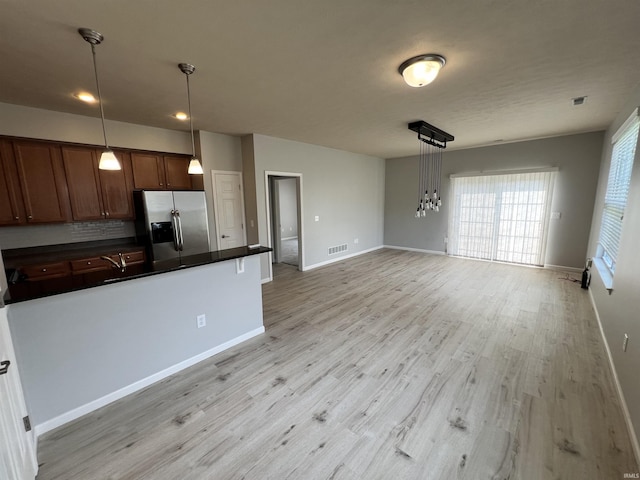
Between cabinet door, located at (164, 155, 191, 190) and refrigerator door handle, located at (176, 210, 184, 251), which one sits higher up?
cabinet door, located at (164, 155, 191, 190)

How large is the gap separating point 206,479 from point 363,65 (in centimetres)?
317

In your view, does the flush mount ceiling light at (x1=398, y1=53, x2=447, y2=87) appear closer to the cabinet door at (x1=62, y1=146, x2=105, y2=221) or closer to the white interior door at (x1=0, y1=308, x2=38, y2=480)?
the white interior door at (x1=0, y1=308, x2=38, y2=480)

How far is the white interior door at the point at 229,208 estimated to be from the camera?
4.58 meters

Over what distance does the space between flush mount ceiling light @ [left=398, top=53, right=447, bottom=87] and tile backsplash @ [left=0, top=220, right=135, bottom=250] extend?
14.6 feet

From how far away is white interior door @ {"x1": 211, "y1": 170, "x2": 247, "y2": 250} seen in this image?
4578mm

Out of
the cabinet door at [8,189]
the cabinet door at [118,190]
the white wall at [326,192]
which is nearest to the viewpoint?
the cabinet door at [8,189]

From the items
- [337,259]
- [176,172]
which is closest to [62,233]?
[176,172]

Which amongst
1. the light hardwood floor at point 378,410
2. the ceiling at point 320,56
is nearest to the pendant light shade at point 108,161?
the ceiling at point 320,56

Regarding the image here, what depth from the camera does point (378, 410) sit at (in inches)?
78.5

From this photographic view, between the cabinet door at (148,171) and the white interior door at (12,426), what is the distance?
290 cm

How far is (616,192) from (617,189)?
0.05 m

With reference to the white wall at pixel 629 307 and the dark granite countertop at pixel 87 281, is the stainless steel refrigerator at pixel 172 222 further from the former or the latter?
the white wall at pixel 629 307

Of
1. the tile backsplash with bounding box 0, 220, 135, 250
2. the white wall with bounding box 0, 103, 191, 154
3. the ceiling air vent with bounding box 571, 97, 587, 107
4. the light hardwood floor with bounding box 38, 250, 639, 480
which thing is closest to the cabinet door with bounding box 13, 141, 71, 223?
the white wall with bounding box 0, 103, 191, 154

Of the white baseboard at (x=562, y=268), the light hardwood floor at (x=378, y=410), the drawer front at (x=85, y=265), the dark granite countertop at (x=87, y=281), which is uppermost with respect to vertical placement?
the dark granite countertop at (x=87, y=281)
